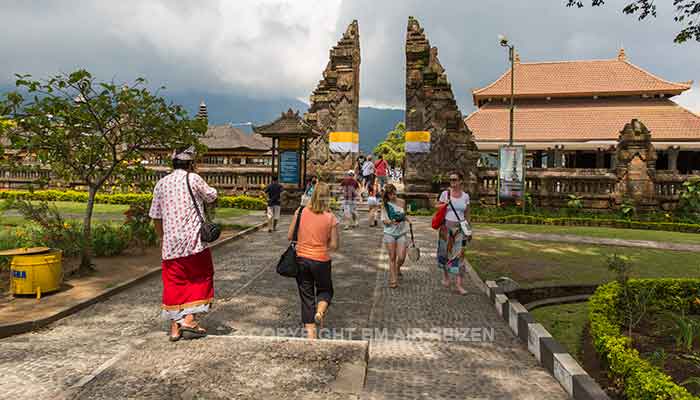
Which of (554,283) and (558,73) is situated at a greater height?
(558,73)

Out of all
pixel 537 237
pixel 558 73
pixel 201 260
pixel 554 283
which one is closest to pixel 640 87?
pixel 558 73

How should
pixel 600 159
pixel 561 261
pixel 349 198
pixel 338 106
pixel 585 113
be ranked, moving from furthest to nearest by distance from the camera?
pixel 585 113
pixel 600 159
pixel 338 106
pixel 349 198
pixel 561 261

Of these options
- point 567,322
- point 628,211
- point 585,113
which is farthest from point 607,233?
point 585,113

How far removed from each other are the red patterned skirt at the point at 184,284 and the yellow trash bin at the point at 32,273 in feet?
9.60

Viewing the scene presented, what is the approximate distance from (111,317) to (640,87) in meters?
32.9

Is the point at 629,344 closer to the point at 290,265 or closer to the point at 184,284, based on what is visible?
the point at 290,265

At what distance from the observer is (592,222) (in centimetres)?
1792

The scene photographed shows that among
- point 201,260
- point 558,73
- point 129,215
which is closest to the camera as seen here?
point 201,260

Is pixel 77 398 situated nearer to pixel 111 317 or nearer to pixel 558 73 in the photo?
pixel 111 317

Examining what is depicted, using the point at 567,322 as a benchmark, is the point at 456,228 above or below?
above

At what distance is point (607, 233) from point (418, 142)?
31.7 feet

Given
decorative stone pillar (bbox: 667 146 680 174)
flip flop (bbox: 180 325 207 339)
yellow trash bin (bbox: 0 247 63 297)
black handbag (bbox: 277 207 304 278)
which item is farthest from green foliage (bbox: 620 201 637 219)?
yellow trash bin (bbox: 0 247 63 297)

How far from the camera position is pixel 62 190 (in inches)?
980

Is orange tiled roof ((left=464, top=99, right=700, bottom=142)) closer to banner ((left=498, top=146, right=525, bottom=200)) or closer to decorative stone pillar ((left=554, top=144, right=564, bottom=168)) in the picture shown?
decorative stone pillar ((left=554, top=144, right=564, bottom=168))
